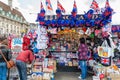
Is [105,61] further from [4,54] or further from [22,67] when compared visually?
[4,54]

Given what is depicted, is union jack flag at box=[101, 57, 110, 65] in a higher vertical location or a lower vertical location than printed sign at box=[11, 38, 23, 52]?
lower

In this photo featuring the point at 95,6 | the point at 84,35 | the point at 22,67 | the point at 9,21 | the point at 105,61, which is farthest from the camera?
the point at 9,21

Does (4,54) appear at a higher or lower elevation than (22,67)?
higher

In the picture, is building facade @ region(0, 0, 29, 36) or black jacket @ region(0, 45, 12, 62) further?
building facade @ region(0, 0, 29, 36)

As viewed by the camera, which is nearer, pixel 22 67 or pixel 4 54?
pixel 4 54

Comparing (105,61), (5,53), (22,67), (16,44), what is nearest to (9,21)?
(16,44)

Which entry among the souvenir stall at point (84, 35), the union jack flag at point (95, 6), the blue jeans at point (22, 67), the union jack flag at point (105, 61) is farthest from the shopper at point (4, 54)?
the union jack flag at point (95, 6)

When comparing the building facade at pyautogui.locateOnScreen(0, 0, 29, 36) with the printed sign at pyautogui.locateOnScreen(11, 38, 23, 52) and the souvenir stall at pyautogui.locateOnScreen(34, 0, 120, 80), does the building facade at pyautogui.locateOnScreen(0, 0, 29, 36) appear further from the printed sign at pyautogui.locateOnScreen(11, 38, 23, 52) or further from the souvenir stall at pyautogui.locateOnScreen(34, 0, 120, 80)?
the souvenir stall at pyautogui.locateOnScreen(34, 0, 120, 80)

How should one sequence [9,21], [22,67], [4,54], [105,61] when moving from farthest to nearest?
[9,21] → [105,61] → [22,67] → [4,54]

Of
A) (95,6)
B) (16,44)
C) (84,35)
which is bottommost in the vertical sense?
(16,44)

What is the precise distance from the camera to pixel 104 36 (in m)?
8.97

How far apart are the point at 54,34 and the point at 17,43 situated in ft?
5.48

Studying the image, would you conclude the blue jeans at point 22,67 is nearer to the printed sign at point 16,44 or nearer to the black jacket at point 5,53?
the black jacket at point 5,53

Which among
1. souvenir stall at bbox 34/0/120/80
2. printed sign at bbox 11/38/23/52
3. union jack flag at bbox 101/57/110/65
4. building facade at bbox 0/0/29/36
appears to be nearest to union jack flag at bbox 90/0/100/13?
souvenir stall at bbox 34/0/120/80
